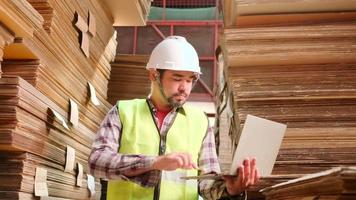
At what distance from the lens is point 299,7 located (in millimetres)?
2973

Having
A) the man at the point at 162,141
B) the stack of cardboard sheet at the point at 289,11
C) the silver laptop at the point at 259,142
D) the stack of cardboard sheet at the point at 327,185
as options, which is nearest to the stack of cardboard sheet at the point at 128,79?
the stack of cardboard sheet at the point at 289,11

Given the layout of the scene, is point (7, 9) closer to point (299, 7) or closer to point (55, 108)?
point (55, 108)

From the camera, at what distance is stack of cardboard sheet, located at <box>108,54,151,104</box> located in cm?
450

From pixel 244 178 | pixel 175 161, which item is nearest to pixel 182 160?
pixel 175 161

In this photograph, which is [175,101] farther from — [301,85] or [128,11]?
[128,11]

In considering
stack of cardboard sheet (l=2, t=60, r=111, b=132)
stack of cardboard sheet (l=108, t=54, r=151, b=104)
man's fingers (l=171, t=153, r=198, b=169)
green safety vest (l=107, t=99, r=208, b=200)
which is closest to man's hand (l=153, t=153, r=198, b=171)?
man's fingers (l=171, t=153, r=198, b=169)

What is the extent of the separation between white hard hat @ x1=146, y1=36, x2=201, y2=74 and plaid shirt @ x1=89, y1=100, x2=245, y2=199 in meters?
0.23

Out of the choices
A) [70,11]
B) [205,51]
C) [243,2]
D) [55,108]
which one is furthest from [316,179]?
[205,51]

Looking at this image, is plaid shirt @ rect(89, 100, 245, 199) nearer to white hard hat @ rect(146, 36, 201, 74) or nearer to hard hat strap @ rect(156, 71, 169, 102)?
hard hat strap @ rect(156, 71, 169, 102)

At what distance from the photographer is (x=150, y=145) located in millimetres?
2555

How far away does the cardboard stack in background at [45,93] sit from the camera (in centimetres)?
247

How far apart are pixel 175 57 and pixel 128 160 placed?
0.69 meters

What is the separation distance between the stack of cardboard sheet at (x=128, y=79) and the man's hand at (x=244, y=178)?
2278mm

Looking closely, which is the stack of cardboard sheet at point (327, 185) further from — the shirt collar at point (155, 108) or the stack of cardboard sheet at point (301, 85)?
the shirt collar at point (155, 108)
